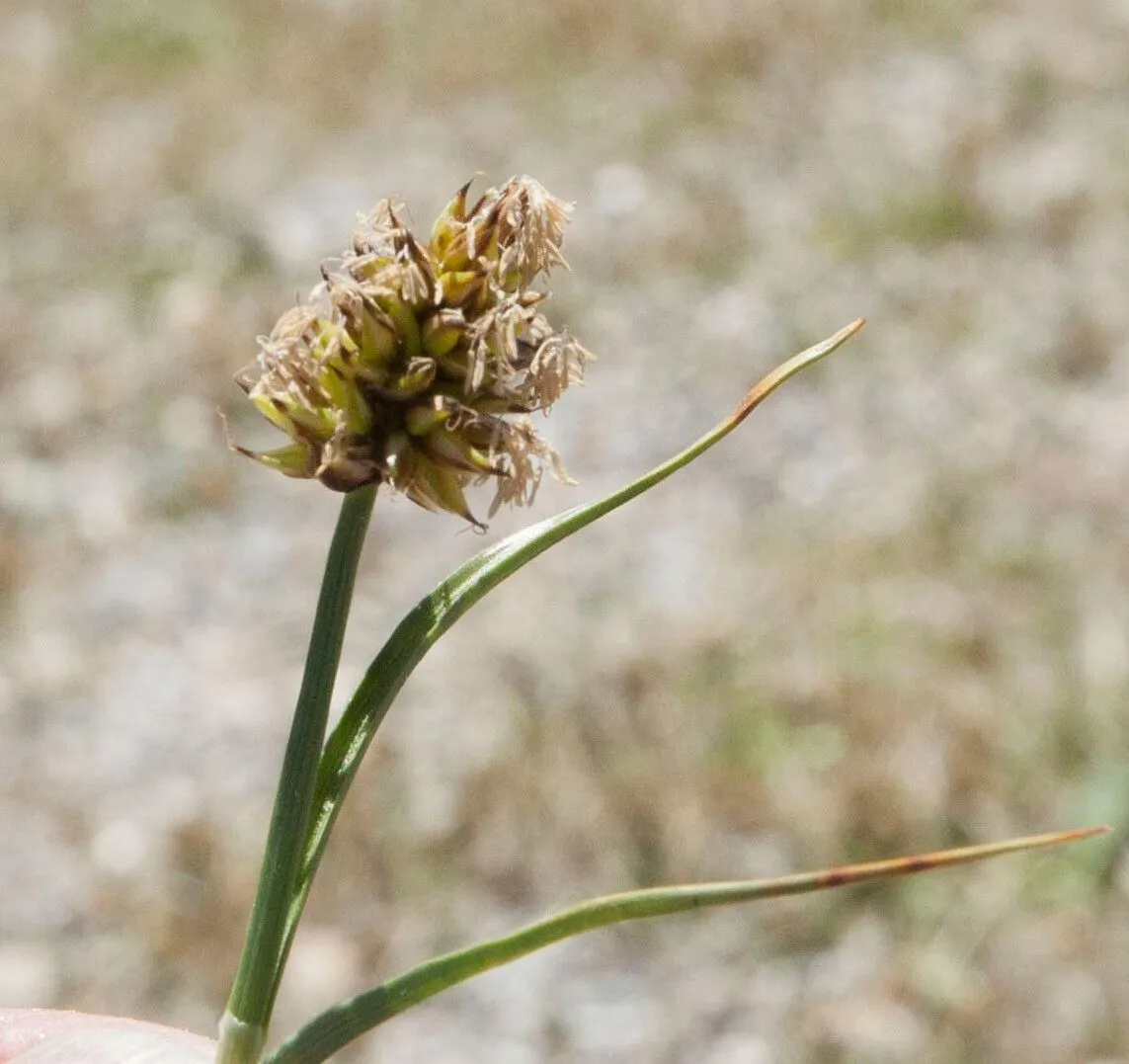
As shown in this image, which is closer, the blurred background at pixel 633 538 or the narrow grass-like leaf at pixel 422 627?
the narrow grass-like leaf at pixel 422 627

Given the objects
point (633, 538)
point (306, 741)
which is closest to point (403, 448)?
point (306, 741)

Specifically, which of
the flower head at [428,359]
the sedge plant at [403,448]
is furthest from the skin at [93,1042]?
the flower head at [428,359]

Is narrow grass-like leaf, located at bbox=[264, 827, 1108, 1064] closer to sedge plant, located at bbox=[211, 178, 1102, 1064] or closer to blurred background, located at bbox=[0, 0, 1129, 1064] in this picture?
sedge plant, located at bbox=[211, 178, 1102, 1064]

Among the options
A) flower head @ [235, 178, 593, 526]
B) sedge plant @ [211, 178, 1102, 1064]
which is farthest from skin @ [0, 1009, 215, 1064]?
flower head @ [235, 178, 593, 526]

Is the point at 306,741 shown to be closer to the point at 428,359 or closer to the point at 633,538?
the point at 428,359

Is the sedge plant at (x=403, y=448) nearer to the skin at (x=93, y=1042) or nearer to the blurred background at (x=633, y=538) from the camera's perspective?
the skin at (x=93, y=1042)
